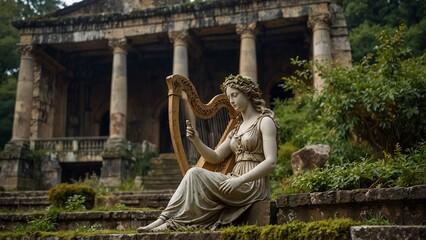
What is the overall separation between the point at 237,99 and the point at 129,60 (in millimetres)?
19800

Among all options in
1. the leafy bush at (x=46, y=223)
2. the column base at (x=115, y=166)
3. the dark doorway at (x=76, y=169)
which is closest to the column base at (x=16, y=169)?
the dark doorway at (x=76, y=169)

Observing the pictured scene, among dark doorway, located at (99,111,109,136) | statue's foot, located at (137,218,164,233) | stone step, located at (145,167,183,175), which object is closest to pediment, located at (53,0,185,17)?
dark doorway, located at (99,111,109,136)

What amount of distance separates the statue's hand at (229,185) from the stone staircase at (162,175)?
34.5 ft

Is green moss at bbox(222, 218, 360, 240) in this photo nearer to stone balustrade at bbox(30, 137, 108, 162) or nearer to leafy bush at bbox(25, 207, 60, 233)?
leafy bush at bbox(25, 207, 60, 233)

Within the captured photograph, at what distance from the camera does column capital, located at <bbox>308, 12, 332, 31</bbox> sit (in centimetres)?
1770

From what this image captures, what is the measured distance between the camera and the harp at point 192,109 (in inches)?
189

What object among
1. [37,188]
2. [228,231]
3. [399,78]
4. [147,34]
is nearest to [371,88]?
[399,78]

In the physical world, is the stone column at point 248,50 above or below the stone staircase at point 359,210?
above

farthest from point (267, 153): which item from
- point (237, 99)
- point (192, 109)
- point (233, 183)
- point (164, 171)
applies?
point (164, 171)

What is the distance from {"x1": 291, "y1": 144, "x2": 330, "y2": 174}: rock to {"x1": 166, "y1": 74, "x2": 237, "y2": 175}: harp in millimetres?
3974

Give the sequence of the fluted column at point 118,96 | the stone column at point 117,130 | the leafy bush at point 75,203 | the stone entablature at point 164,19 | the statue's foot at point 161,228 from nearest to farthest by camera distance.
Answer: the statue's foot at point 161,228, the leafy bush at point 75,203, the stone column at point 117,130, the stone entablature at point 164,19, the fluted column at point 118,96

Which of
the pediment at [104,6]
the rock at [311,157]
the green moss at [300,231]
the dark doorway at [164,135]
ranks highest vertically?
the pediment at [104,6]

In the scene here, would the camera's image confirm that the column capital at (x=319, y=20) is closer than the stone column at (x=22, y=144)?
Yes

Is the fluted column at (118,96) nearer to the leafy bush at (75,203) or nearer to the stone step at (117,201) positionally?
the stone step at (117,201)
